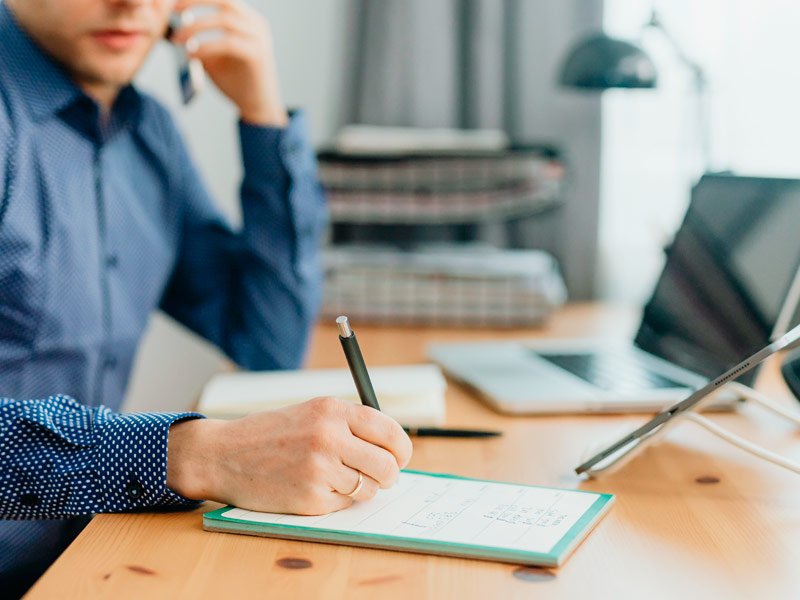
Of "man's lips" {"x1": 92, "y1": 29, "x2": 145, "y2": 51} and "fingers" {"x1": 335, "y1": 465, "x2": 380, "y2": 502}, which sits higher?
"man's lips" {"x1": 92, "y1": 29, "x2": 145, "y2": 51}

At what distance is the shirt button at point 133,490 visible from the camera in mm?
734

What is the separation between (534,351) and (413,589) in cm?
76

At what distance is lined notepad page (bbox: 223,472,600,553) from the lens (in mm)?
665

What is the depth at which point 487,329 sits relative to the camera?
1.62 m

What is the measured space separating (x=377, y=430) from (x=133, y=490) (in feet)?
0.62

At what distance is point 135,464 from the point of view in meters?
0.74

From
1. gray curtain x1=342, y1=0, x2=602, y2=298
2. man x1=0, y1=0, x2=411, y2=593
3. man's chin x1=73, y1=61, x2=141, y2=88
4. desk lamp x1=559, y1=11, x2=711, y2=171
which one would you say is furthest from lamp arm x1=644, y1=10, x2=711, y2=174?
man's chin x1=73, y1=61, x2=141, y2=88

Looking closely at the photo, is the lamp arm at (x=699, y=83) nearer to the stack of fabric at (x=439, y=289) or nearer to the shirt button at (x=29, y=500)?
the stack of fabric at (x=439, y=289)

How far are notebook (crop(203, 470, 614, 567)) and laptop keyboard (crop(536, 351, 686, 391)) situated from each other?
14.7 inches

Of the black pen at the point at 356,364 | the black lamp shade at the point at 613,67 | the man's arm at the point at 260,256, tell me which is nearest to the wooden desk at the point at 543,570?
the black pen at the point at 356,364

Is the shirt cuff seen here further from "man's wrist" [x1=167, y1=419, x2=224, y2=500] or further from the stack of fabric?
the stack of fabric

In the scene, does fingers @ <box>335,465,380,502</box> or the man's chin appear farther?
the man's chin

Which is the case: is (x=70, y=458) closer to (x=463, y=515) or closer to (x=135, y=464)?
(x=135, y=464)

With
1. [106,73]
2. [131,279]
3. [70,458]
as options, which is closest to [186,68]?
[106,73]
